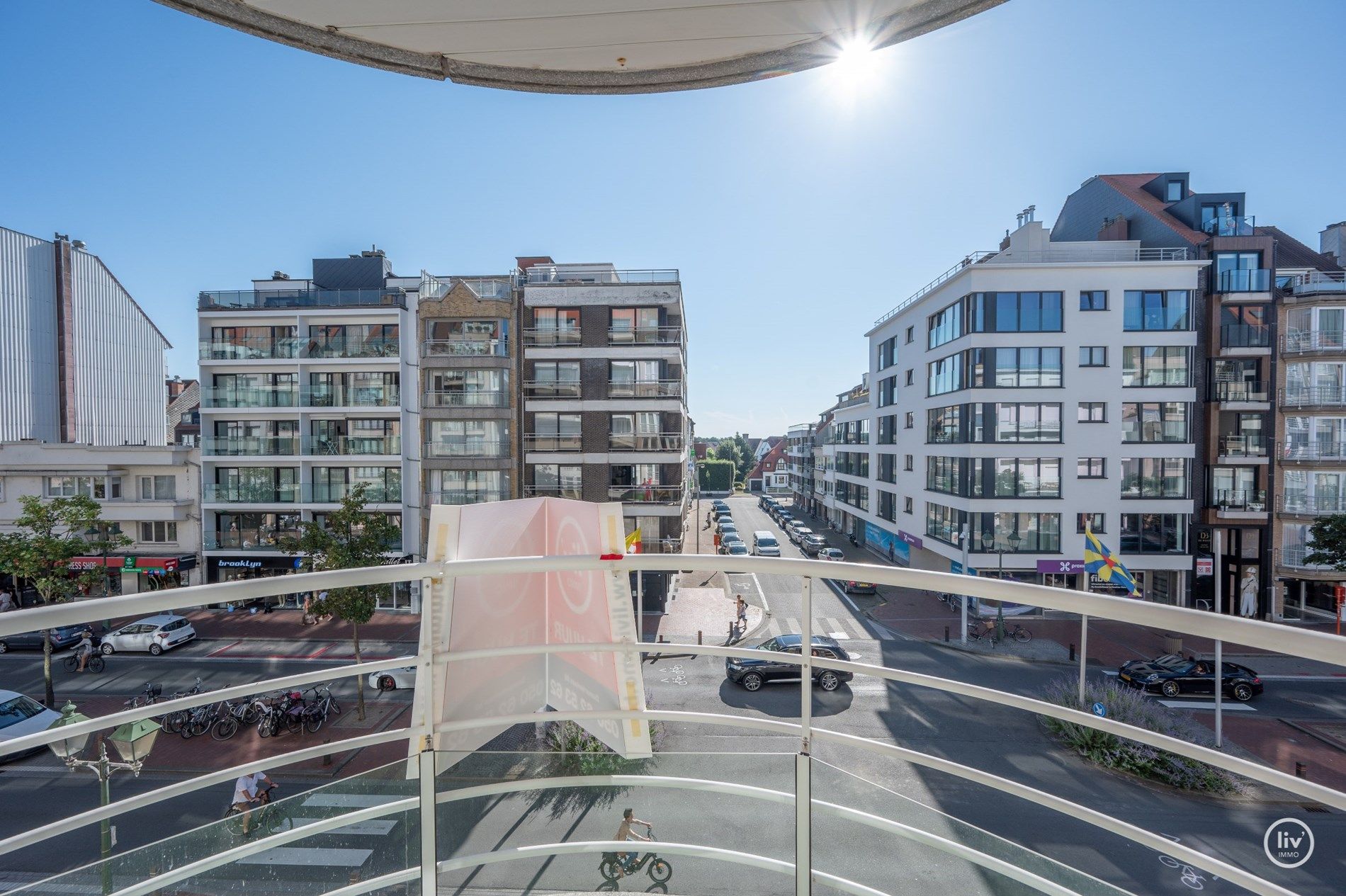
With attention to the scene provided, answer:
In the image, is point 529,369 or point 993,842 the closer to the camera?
point 993,842

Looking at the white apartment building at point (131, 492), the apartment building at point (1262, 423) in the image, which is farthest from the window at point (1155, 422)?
the white apartment building at point (131, 492)

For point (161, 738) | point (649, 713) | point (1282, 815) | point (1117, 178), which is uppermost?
point (1117, 178)

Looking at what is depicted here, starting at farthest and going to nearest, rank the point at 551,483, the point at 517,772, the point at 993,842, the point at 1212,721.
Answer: the point at 551,483, the point at 1212,721, the point at 517,772, the point at 993,842

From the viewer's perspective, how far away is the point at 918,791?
8086 mm

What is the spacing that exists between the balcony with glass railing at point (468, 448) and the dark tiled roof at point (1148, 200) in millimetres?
27173

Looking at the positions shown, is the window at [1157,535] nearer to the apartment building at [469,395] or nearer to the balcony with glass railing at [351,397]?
the apartment building at [469,395]

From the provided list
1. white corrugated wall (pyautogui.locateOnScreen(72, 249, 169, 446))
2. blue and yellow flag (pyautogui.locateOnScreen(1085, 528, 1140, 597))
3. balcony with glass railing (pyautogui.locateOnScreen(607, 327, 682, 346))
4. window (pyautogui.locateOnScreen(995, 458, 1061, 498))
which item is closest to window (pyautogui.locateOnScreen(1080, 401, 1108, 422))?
window (pyautogui.locateOnScreen(995, 458, 1061, 498))

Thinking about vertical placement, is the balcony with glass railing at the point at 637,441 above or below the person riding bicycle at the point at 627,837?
above

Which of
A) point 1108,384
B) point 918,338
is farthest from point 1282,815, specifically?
point 918,338

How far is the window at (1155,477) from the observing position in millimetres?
22500

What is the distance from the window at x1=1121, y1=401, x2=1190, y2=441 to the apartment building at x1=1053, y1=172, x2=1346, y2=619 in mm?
1267

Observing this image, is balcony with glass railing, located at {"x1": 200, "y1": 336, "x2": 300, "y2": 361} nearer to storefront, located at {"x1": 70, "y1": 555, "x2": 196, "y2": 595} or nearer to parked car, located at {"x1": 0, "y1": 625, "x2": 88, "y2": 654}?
storefront, located at {"x1": 70, "y1": 555, "x2": 196, "y2": 595}

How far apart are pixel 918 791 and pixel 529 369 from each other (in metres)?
19.9

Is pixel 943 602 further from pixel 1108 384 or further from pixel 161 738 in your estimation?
pixel 161 738
